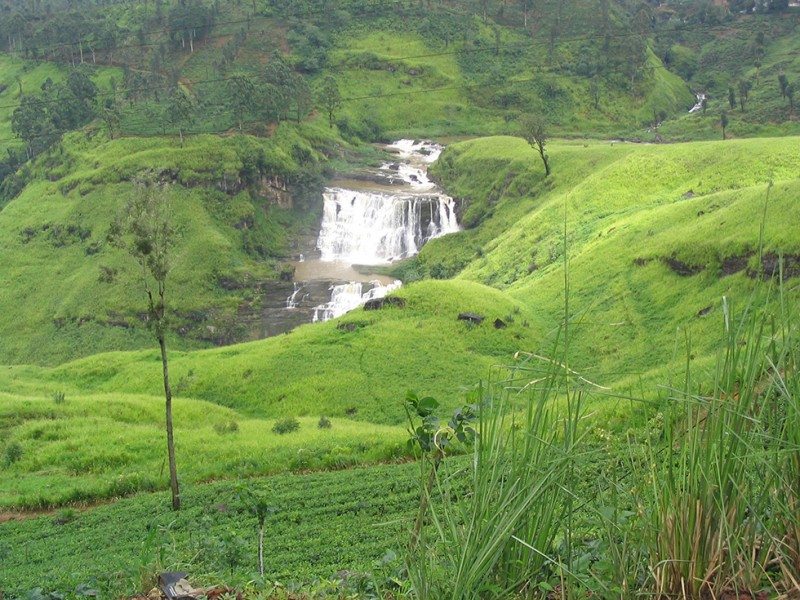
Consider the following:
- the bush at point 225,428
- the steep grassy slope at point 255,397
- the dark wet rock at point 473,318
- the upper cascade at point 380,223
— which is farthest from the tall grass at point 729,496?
the upper cascade at point 380,223

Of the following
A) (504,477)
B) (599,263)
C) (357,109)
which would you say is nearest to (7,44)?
(357,109)

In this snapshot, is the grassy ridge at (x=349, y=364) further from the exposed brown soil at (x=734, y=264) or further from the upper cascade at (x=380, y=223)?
the upper cascade at (x=380, y=223)

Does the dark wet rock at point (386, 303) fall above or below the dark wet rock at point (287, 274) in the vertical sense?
above

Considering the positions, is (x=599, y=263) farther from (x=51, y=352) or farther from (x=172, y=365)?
(x=51, y=352)

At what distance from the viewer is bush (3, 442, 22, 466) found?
2017cm

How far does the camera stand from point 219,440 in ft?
Answer: 66.8

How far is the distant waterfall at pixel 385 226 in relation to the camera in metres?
54.6

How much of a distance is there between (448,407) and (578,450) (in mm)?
19280

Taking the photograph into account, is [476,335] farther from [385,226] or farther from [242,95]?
[242,95]

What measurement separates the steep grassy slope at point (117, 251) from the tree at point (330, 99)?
5.85 metres

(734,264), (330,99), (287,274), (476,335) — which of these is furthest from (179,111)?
(734,264)

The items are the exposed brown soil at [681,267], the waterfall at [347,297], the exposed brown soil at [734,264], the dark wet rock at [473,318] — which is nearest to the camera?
the exposed brown soil at [734,264]

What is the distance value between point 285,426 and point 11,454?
23.2 feet

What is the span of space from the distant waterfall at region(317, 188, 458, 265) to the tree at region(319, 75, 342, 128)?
1939cm
